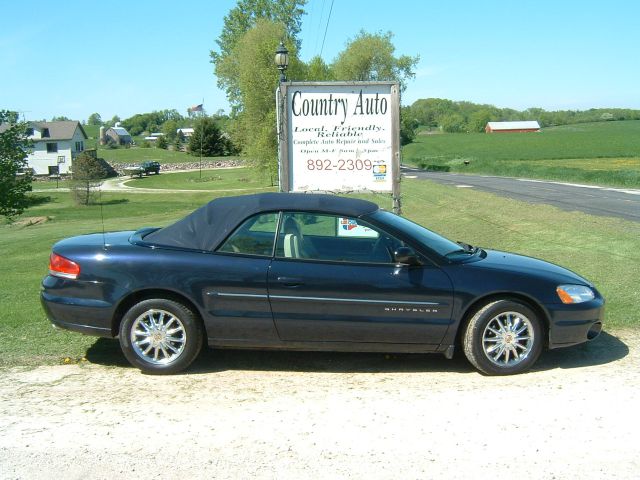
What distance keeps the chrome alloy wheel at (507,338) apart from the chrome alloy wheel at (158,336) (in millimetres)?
2426

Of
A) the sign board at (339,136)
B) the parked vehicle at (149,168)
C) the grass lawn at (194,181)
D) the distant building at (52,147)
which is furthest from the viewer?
the distant building at (52,147)

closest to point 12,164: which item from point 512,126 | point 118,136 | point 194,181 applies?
point 194,181

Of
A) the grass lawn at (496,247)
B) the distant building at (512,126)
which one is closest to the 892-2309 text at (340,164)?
the grass lawn at (496,247)

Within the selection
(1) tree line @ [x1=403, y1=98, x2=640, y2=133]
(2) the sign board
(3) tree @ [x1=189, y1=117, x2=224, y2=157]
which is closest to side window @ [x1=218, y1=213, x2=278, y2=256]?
(2) the sign board

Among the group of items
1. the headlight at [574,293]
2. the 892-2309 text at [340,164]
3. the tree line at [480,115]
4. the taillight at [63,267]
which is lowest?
the headlight at [574,293]

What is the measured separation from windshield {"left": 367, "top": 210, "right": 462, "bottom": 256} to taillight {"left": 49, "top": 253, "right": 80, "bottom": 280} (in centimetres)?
246

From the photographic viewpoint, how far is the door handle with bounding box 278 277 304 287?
5.04 metres

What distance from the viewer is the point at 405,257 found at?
5.10 metres

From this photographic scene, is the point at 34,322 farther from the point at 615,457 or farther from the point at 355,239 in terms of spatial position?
the point at 615,457

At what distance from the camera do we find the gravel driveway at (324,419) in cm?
366

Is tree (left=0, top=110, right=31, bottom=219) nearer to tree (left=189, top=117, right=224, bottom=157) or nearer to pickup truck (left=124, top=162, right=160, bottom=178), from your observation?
pickup truck (left=124, top=162, right=160, bottom=178)

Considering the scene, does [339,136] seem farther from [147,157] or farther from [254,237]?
[147,157]

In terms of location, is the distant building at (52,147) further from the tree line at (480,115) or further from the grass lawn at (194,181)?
the tree line at (480,115)

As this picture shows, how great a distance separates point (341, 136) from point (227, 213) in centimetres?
500
